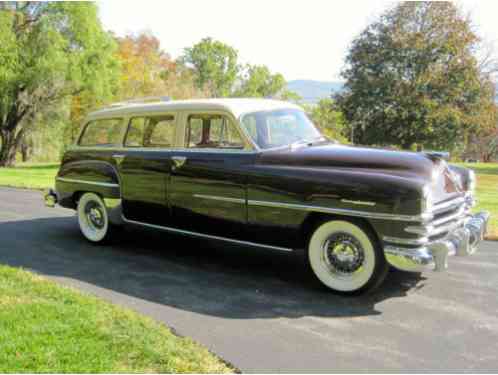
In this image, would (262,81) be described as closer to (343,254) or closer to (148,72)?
(148,72)

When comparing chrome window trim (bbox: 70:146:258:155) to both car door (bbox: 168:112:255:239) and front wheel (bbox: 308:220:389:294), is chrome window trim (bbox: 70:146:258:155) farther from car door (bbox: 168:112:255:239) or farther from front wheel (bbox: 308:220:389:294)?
front wheel (bbox: 308:220:389:294)

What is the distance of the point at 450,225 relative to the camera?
489cm

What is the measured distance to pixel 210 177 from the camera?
554 cm

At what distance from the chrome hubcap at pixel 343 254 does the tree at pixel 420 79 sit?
79.3 feet

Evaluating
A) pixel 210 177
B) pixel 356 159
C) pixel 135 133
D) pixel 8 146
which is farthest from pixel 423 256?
pixel 8 146

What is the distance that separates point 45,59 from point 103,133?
2187cm

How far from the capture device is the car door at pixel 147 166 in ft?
19.8

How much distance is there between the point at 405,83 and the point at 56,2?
2029 centimetres

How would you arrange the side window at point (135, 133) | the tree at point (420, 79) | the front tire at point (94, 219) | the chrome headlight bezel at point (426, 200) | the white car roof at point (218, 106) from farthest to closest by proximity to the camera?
the tree at point (420, 79) < the front tire at point (94, 219) < the side window at point (135, 133) < the white car roof at point (218, 106) < the chrome headlight bezel at point (426, 200)

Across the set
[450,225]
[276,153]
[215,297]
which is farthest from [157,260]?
[450,225]

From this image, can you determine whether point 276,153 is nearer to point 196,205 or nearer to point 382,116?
point 196,205

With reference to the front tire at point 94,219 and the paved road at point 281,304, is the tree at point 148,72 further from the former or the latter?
the paved road at point 281,304

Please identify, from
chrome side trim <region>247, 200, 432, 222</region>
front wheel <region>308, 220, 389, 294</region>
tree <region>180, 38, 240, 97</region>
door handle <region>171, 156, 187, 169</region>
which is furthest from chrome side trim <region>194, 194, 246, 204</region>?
tree <region>180, 38, 240, 97</region>

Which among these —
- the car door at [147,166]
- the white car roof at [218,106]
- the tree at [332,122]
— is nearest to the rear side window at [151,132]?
the car door at [147,166]
